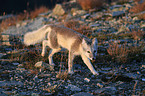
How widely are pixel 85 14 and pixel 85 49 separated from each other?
17.4ft

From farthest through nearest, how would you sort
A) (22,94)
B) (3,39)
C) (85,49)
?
(3,39) < (85,49) < (22,94)

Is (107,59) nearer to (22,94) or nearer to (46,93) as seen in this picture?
(46,93)

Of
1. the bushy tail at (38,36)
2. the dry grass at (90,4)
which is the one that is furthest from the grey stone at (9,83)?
the dry grass at (90,4)

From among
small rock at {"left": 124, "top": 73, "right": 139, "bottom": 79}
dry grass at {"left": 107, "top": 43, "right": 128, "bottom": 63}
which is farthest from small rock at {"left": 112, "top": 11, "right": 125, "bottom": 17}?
small rock at {"left": 124, "top": 73, "right": 139, "bottom": 79}

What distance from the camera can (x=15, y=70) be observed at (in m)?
3.91

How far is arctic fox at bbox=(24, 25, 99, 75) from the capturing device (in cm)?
346

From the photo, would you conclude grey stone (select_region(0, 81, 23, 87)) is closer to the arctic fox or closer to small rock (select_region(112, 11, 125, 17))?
the arctic fox

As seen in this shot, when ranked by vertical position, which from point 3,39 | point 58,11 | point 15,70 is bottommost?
point 15,70

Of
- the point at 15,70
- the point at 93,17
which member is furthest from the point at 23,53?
the point at 93,17

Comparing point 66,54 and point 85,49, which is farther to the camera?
point 66,54

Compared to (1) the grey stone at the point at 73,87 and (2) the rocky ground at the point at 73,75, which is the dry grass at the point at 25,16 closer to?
(2) the rocky ground at the point at 73,75

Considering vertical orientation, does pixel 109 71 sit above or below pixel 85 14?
below

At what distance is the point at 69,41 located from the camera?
3.81 m

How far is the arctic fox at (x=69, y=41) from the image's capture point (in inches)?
136
